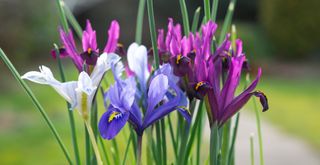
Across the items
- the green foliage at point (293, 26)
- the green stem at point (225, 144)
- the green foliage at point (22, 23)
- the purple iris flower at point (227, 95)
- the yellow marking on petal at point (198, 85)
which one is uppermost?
the yellow marking on petal at point (198, 85)

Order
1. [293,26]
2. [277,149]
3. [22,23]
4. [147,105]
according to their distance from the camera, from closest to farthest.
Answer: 1. [147,105]
2. [277,149]
3. [22,23]
4. [293,26]

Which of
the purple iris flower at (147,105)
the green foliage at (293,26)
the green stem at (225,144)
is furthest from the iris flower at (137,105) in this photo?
the green foliage at (293,26)

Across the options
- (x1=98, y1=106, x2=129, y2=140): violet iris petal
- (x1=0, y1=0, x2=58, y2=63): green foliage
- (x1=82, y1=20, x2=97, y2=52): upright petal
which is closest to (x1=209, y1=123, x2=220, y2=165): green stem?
(x1=98, y1=106, x2=129, y2=140): violet iris petal

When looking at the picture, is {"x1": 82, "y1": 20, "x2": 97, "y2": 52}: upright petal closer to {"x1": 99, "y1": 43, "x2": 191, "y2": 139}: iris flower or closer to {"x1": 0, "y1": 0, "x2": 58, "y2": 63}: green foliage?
{"x1": 99, "y1": 43, "x2": 191, "y2": 139}: iris flower

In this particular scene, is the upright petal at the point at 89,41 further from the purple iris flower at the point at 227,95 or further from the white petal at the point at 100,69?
the purple iris flower at the point at 227,95

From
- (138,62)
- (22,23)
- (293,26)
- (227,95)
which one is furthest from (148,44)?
(227,95)

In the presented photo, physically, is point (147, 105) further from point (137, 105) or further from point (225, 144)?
point (225, 144)

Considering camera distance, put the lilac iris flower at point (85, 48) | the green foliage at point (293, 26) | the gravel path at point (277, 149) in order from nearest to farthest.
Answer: the lilac iris flower at point (85, 48) → the gravel path at point (277, 149) → the green foliage at point (293, 26)
